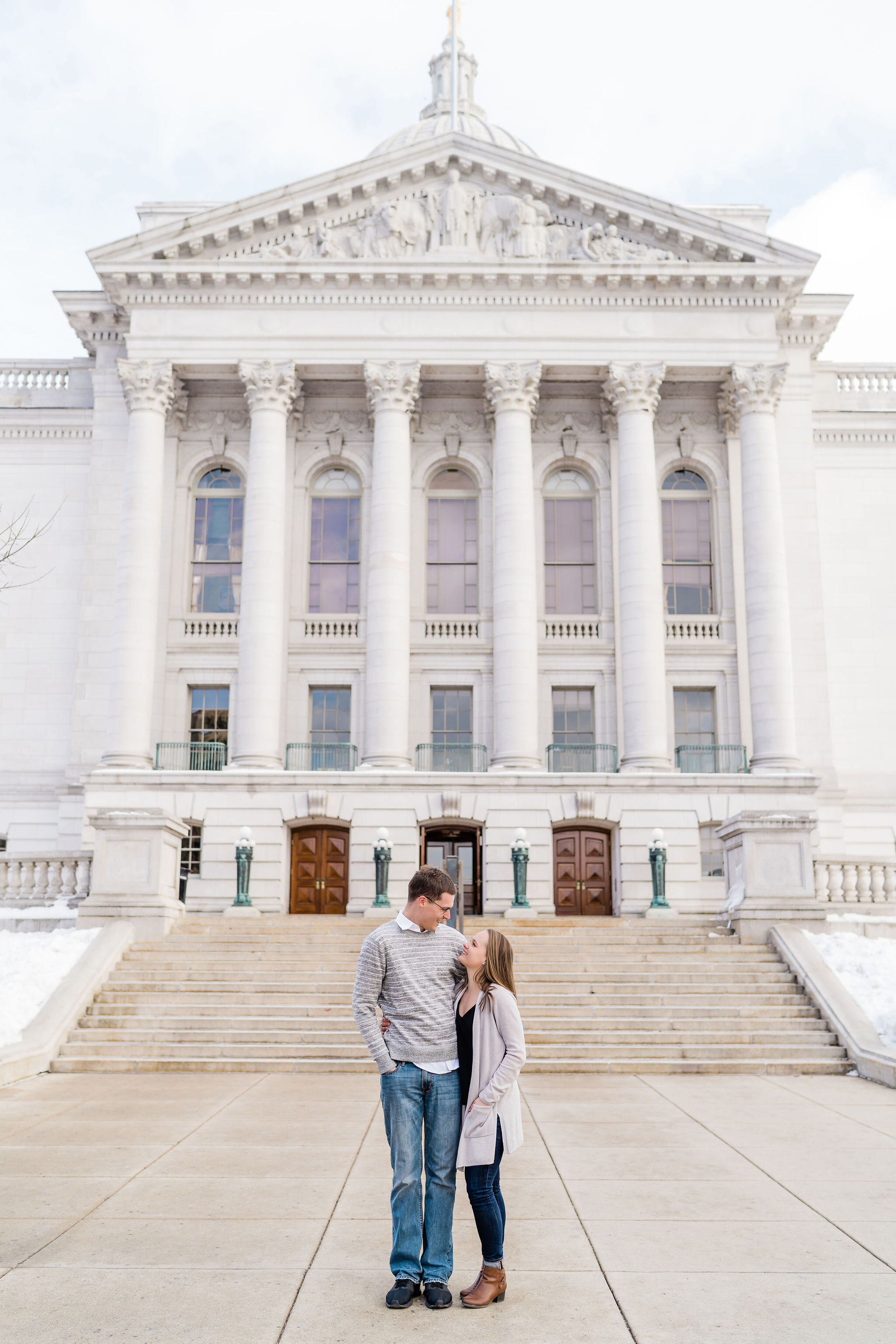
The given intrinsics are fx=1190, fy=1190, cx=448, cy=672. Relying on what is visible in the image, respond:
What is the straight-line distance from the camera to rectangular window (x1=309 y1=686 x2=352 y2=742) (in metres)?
36.0

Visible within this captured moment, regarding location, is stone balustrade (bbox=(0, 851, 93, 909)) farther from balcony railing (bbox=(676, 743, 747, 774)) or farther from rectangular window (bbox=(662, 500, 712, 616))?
rectangular window (bbox=(662, 500, 712, 616))

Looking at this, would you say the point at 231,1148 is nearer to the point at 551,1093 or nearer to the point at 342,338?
the point at 551,1093

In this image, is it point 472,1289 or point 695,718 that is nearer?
point 472,1289

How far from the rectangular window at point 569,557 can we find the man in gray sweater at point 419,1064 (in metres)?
30.4

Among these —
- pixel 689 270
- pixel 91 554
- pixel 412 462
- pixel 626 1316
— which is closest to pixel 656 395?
pixel 689 270

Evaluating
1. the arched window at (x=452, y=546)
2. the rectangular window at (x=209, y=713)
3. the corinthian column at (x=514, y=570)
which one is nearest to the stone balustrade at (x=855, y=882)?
the corinthian column at (x=514, y=570)

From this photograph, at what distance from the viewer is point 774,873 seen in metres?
21.8

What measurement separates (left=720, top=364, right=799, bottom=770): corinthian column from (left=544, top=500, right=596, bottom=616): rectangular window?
15.9 ft

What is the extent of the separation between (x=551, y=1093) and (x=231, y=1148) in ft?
15.8

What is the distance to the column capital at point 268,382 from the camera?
3547cm

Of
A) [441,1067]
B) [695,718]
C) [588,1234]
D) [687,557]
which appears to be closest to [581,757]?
[695,718]

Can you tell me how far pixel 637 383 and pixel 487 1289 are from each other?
31946 mm

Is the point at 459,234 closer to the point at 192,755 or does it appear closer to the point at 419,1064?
the point at 192,755

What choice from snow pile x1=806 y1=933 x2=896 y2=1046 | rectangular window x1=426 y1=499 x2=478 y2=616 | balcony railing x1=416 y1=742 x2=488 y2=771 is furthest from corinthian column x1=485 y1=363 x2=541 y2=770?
snow pile x1=806 y1=933 x2=896 y2=1046
